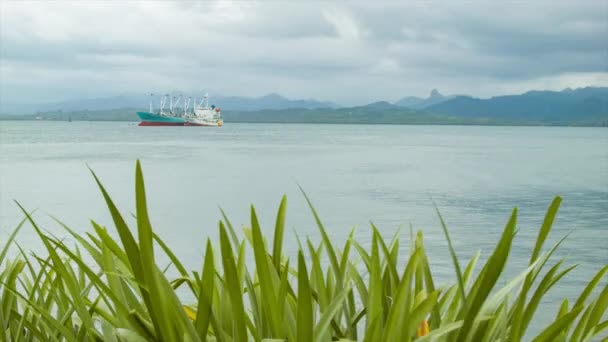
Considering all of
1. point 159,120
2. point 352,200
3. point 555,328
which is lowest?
point 159,120

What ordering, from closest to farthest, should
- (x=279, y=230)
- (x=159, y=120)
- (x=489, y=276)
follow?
(x=489, y=276), (x=279, y=230), (x=159, y=120)

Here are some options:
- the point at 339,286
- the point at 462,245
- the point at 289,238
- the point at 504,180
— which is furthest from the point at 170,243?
the point at 504,180

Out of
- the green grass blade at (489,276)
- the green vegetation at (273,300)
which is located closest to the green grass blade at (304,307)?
the green vegetation at (273,300)

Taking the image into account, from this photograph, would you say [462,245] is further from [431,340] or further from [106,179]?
[106,179]

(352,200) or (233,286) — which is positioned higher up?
(233,286)

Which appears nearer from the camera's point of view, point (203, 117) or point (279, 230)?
point (279, 230)

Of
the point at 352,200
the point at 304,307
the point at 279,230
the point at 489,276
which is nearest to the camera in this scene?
the point at 304,307

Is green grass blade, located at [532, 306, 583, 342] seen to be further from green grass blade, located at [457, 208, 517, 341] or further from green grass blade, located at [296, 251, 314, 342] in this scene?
green grass blade, located at [296, 251, 314, 342]

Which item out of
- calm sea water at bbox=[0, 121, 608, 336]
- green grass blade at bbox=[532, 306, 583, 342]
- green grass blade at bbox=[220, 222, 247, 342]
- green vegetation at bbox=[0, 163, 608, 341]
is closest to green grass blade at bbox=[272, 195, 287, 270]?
green vegetation at bbox=[0, 163, 608, 341]

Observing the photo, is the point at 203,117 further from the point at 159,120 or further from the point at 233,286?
the point at 233,286

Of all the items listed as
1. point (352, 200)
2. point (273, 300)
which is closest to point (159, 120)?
point (352, 200)

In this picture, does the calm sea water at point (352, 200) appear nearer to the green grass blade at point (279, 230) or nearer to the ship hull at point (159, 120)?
the green grass blade at point (279, 230)
